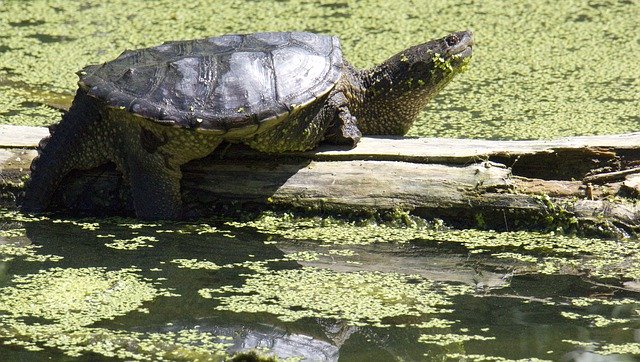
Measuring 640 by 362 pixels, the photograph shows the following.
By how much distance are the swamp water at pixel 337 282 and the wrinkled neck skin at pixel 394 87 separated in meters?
0.71

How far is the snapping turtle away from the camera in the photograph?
4.54 meters

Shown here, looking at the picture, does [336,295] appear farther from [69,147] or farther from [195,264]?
[69,147]

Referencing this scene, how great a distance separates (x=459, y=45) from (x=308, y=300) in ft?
6.01

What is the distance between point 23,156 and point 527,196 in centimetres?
240

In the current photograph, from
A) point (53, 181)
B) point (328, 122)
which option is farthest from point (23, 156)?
point (328, 122)

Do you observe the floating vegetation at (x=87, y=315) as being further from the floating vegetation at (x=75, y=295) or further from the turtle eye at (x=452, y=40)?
the turtle eye at (x=452, y=40)

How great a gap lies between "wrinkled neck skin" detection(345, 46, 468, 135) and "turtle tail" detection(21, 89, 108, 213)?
50.2 inches

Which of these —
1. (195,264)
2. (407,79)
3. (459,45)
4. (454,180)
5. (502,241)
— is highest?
(459,45)

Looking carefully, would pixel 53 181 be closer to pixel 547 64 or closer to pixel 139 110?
pixel 139 110

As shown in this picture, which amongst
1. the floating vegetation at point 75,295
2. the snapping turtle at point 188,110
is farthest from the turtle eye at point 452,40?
the floating vegetation at point 75,295

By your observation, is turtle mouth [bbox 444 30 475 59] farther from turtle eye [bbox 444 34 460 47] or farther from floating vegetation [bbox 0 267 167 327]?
floating vegetation [bbox 0 267 167 327]

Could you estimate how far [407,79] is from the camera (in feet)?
16.8

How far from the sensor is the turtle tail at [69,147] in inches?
186

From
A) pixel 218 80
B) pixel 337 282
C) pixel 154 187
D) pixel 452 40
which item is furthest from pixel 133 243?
pixel 452 40
